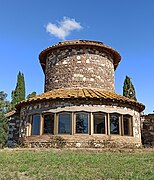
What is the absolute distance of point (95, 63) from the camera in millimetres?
19219

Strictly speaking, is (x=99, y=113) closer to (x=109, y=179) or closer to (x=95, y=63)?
(x=95, y=63)

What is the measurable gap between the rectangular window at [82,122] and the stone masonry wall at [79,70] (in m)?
3.47

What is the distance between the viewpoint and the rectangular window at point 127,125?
16.4 m

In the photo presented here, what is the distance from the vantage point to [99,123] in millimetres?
15609

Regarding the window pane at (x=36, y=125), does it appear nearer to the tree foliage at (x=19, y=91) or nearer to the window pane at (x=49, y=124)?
the window pane at (x=49, y=124)

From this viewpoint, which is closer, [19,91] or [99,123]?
[99,123]

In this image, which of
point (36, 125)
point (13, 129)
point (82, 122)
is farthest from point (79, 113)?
point (13, 129)

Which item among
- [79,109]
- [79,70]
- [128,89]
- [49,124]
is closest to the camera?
[79,109]

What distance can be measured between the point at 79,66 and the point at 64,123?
5.25 meters

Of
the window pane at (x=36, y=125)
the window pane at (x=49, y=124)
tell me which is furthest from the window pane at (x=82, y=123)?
the window pane at (x=36, y=125)

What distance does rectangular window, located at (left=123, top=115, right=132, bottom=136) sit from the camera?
16.4m

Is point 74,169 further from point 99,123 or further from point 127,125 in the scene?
point 127,125

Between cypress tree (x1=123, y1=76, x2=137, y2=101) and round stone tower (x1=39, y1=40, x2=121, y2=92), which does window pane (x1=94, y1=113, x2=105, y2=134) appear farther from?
cypress tree (x1=123, y1=76, x2=137, y2=101)

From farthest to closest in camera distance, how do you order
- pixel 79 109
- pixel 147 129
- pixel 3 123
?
pixel 147 129
pixel 3 123
pixel 79 109
